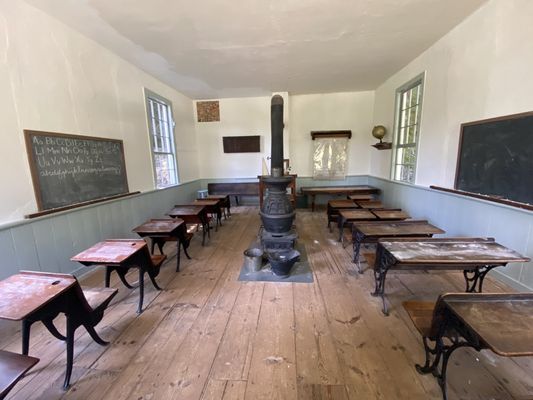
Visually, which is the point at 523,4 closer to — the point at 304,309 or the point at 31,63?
the point at 304,309

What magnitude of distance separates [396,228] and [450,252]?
0.70m

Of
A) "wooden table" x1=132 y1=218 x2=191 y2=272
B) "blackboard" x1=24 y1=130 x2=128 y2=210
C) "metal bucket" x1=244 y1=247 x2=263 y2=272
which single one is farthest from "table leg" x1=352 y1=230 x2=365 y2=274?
"blackboard" x1=24 y1=130 x2=128 y2=210

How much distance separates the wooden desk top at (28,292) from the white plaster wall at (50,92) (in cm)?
98

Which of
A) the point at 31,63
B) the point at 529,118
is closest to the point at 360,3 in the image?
the point at 529,118

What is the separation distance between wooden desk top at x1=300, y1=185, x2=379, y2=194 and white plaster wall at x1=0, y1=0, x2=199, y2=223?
11.7 feet

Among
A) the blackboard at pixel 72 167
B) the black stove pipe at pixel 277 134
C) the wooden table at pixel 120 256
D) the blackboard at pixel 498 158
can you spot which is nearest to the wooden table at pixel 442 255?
the blackboard at pixel 498 158

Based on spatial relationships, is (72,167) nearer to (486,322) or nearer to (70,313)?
(70,313)

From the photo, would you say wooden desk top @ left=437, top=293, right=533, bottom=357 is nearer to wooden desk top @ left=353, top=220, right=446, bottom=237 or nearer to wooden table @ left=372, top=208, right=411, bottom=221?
wooden desk top @ left=353, top=220, right=446, bottom=237

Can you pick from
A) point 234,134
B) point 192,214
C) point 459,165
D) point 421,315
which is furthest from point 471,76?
point 234,134

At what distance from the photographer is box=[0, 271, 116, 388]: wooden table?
110 cm

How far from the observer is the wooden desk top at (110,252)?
5.59 feet

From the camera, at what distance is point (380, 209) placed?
11.4 feet

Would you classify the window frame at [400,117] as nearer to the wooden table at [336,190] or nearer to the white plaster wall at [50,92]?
the wooden table at [336,190]

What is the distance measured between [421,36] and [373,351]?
352 centimetres
